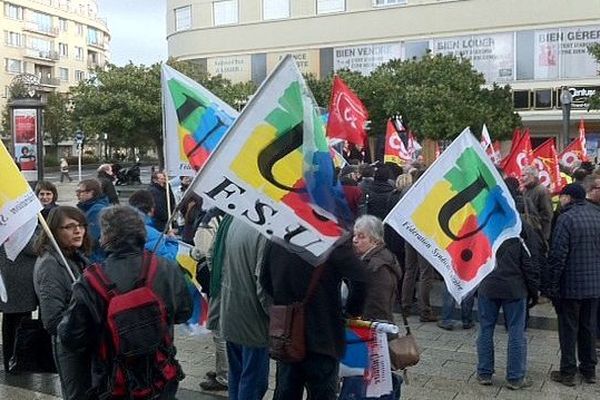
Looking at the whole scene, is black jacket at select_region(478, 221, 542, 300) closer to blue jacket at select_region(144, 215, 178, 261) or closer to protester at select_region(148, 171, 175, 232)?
blue jacket at select_region(144, 215, 178, 261)

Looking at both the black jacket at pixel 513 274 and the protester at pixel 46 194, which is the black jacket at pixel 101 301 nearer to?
the black jacket at pixel 513 274

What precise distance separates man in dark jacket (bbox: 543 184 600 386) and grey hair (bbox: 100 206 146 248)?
3694 mm

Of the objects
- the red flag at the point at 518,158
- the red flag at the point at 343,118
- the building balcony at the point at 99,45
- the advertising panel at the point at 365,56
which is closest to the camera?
the red flag at the point at 518,158

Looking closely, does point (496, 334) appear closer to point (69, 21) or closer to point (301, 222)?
point (301, 222)

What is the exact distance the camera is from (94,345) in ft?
11.8

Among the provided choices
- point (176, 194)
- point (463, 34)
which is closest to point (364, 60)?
point (463, 34)

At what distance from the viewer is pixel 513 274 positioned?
226 inches

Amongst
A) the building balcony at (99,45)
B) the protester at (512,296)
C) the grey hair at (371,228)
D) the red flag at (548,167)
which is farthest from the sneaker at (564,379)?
the building balcony at (99,45)

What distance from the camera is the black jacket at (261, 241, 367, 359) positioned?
3971 mm

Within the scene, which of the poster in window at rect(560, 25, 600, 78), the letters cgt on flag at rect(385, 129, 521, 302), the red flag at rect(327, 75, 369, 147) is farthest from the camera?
the poster in window at rect(560, 25, 600, 78)

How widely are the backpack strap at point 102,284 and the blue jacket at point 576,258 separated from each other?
12.6 ft

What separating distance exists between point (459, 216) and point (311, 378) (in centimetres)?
180

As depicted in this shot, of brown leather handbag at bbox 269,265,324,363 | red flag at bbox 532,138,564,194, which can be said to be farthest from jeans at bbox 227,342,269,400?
red flag at bbox 532,138,564,194

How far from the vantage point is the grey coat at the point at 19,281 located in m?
5.88
